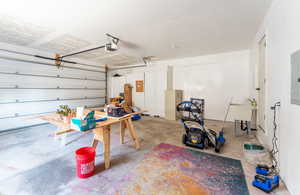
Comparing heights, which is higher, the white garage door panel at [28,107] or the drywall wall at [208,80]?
the drywall wall at [208,80]

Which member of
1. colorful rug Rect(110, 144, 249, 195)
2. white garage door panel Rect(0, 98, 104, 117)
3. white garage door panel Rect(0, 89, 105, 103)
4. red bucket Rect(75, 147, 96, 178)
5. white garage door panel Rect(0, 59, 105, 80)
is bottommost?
colorful rug Rect(110, 144, 249, 195)

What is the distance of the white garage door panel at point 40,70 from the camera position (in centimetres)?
394

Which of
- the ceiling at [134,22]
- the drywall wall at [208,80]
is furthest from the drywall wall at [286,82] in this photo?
the drywall wall at [208,80]

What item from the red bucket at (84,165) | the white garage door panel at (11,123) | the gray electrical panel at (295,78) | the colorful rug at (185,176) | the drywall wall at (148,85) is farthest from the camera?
the drywall wall at (148,85)

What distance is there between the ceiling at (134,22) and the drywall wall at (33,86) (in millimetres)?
742

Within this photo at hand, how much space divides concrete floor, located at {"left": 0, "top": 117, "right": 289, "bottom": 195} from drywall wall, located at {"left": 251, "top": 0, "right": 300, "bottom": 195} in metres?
0.35

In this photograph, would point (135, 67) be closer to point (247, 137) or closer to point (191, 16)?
point (191, 16)

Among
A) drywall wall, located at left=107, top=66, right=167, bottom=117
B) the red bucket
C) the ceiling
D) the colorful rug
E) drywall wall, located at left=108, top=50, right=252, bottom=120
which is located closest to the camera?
the colorful rug

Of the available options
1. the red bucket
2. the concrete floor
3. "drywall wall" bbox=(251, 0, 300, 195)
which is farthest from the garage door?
"drywall wall" bbox=(251, 0, 300, 195)

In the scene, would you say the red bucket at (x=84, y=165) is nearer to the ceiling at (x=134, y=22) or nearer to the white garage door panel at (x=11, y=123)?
the ceiling at (x=134, y=22)

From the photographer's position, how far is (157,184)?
1.62m

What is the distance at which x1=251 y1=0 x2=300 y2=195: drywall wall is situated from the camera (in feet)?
4.48

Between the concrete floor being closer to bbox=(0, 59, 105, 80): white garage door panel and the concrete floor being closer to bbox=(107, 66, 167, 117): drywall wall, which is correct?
bbox=(0, 59, 105, 80): white garage door panel

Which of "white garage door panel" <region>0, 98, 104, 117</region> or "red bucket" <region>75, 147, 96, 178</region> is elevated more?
"white garage door panel" <region>0, 98, 104, 117</region>
